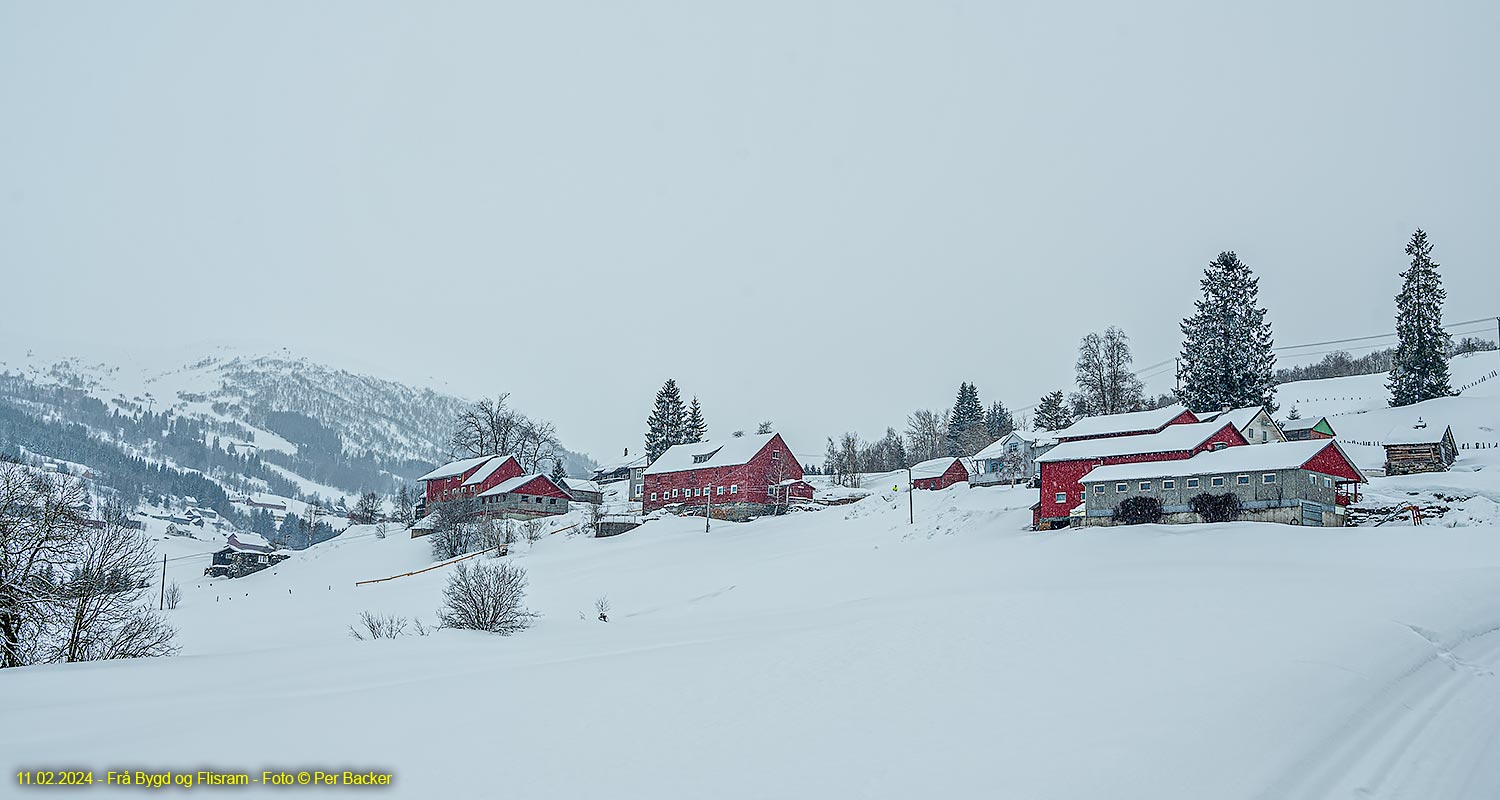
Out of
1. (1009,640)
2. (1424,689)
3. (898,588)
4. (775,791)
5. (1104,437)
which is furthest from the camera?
(1104,437)

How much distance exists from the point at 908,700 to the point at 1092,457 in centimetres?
3699

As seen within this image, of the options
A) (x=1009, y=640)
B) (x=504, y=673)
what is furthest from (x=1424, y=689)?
(x=504, y=673)

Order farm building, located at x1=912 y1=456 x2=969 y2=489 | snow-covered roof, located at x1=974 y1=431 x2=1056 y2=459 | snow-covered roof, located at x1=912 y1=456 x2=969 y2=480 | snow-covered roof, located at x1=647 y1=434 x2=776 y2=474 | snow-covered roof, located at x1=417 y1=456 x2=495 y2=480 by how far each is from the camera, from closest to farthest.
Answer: snow-covered roof, located at x1=647 y1=434 x2=776 y2=474 < snow-covered roof, located at x1=974 y1=431 x2=1056 y2=459 < farm building, located at x1=912 y1=456 x2=969 y2=489 < snow-covered roof, located at x1=912 y1=456 x2=969 y2=480 < snow-covered roof, located at x1=417 y1=456 x2=495 y2=480

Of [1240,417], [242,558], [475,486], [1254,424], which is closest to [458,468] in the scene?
[475,486]

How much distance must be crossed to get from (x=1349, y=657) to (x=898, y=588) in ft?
59.4

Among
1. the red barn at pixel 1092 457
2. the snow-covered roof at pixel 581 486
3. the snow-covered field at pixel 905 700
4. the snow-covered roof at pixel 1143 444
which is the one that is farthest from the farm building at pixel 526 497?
the snow-covered field at pixel 905 700

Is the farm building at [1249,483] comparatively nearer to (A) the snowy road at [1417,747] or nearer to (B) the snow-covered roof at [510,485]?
(A) the snowy road at [1417,747]

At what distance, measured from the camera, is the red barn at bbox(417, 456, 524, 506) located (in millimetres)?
89000

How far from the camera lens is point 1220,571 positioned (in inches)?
1022

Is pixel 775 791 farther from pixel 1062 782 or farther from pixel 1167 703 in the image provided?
pixel 1167 703

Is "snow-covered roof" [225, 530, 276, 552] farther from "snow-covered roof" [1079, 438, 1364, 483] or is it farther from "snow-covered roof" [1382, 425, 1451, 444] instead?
"snow-covered roof" [1382, 425, 1451, 444]

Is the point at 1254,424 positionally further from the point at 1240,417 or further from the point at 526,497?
→ the point at 526,497

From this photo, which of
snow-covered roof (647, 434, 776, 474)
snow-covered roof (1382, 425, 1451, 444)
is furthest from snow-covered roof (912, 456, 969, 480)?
snow-covered roof (1382, 425, 1451, 444)

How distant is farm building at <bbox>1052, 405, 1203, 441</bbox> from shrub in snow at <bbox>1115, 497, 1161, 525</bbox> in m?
8.50
